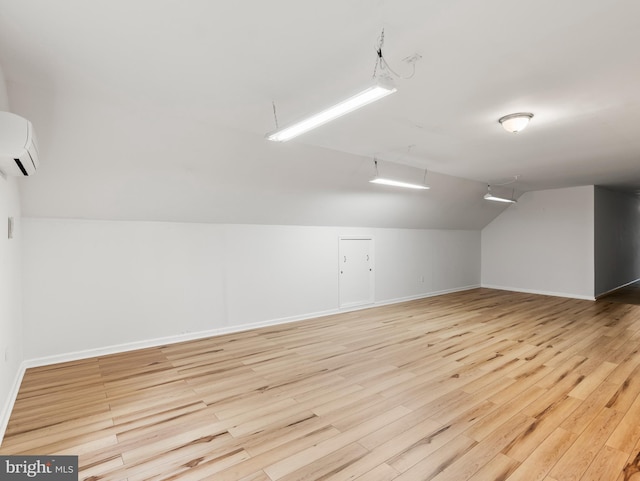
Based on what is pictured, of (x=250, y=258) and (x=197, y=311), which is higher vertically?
(x=250, y=258)

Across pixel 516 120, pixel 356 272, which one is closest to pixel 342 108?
pixel 516 120

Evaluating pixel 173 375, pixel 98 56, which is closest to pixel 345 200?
pixel 173 375

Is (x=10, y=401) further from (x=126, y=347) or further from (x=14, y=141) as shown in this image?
(x=14, y=141)

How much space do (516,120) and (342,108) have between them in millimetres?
2199

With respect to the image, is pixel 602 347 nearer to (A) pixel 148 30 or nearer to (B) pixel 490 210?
(B) pixel 490 210

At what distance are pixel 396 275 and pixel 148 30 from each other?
22.1ft

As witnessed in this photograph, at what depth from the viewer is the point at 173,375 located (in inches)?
146

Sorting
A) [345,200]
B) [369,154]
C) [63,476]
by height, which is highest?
[369,154]

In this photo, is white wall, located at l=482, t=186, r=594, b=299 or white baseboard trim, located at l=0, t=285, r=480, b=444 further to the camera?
white wall, located at l=482, t=186, r=594, b=299

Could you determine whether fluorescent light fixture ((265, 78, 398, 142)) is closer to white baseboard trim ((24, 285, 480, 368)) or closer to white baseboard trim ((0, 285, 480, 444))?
white baseboard trim ((0, 285, 480, 444))

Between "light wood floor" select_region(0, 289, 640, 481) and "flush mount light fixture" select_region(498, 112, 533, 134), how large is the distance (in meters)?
2.66

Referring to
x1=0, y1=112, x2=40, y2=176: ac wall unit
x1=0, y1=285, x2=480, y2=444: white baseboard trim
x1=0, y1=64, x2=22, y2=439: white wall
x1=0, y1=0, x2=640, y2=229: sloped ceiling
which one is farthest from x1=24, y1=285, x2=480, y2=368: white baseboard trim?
x1=0, y1=112, x2=40, y2=176: ac wall unit

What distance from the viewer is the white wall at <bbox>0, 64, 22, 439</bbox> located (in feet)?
8.97

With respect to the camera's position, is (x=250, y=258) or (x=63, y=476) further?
(x=250, y=258)
